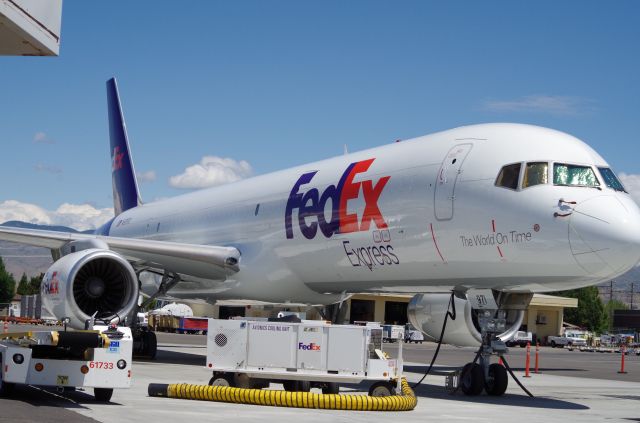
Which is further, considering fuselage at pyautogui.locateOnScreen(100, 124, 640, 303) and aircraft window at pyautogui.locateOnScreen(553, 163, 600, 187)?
aircraft window at pyautogui.locateOnScreen(553, 163, 600, 187)

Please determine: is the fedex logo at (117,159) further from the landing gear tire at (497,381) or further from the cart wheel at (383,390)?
the cart wheel at (383,390)

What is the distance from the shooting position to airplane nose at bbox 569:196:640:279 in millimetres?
12352

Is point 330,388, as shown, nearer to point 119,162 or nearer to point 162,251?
point 162,251

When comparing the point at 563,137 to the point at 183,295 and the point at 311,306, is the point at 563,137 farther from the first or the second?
the point at 183,295

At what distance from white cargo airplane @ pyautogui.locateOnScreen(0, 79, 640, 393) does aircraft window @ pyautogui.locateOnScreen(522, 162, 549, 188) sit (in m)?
0.01

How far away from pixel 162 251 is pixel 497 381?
318 inches

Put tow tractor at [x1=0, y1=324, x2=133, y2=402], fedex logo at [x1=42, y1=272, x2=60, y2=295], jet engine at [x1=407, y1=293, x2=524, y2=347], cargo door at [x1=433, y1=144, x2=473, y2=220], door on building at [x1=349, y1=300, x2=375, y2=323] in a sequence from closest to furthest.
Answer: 1. tow tractor at [x1=0, y1=324, x2=133, y2=402]
2. cargo door at [x1=433, y1=144, x2=473, y2=220]
3. jet engine at [x1=407, y1=293, x2=524, y2=347]
4. fedex logo at [x1=42, y1=272, x2=60, y2=295]
5. door on building at [x1=349, y1=300, x2=375, y2=323]

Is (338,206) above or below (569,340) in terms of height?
above

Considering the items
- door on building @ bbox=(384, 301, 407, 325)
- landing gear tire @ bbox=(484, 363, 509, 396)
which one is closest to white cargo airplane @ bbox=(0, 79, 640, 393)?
landing gear tire @ bbox=(484, 363, 509, 396)

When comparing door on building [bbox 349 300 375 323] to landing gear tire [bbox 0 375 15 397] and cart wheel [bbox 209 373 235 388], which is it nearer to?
cart wheel [bbox 209 373 235 388]

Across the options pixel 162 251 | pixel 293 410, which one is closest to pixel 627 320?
pixel 162 251

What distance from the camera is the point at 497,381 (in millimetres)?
14875

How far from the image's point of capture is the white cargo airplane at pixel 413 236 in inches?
512

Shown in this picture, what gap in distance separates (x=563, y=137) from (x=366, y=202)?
11.3 feet
